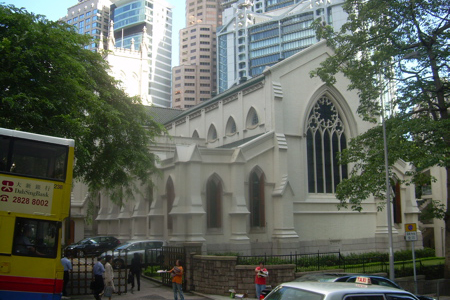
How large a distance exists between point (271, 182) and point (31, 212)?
65.3 feet

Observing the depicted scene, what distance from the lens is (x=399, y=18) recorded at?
20.7 meters

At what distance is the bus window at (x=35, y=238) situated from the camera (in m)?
11.6

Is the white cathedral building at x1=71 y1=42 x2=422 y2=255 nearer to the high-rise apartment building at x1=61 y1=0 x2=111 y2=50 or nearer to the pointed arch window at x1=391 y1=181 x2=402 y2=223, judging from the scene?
the pointed arch window at x1=391 y1=181 x2=402 y2=223

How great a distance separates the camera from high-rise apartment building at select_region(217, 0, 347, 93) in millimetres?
118625

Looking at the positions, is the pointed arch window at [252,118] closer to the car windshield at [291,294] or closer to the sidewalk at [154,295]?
the sidewalk at [154,295]

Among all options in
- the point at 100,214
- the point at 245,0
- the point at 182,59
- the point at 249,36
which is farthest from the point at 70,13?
the point at 100,214

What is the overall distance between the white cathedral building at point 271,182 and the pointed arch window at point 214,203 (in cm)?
6

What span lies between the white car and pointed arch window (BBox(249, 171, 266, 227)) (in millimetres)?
22015

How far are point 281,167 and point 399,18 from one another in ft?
40.5

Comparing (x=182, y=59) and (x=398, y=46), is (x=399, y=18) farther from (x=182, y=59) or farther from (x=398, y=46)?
(x=182, y=59)

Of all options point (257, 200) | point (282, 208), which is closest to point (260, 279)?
point (282, 208)

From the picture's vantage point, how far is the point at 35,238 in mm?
11891

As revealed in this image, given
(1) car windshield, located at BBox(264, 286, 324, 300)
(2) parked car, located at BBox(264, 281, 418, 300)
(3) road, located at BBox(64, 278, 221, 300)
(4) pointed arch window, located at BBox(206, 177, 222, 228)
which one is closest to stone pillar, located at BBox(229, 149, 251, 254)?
(4) pointed arch window, located at BBox(206, 177, 222, 228)

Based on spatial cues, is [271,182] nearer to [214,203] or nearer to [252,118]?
[214,203]
